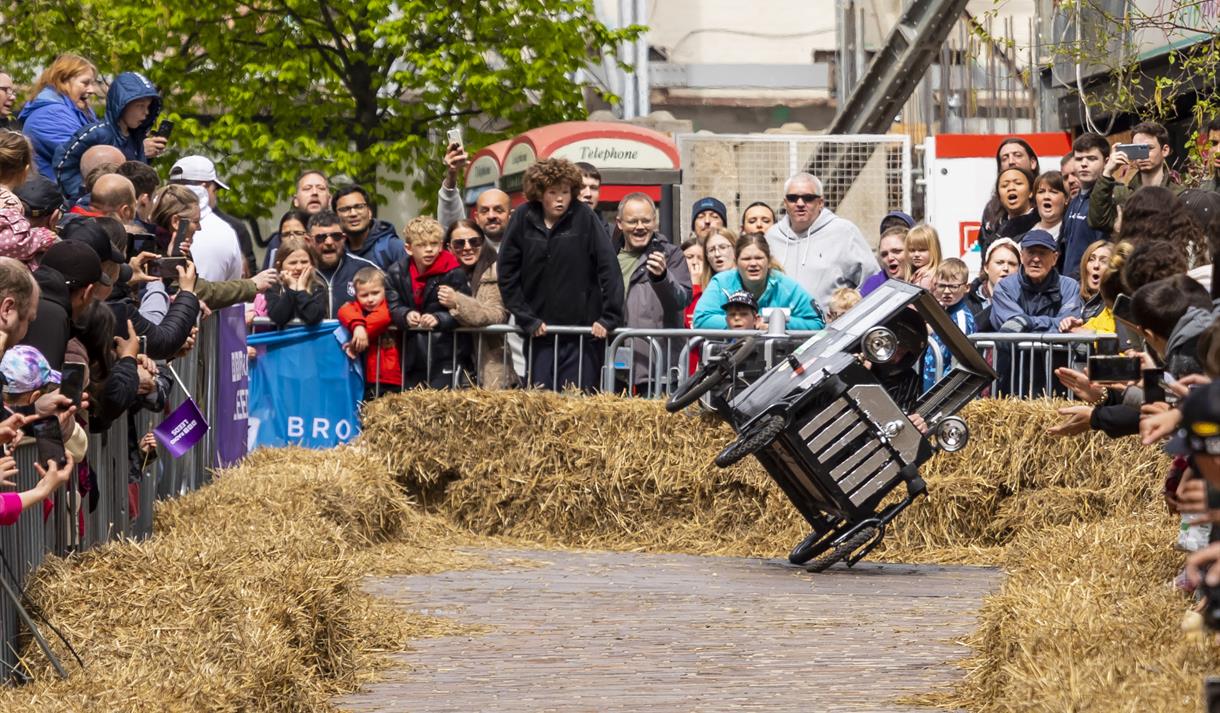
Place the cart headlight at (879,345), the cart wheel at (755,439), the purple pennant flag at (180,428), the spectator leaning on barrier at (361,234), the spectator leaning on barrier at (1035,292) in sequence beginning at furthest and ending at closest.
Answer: the spectator leaning on barrier at (361,234) → the spectator leaning on barrier at (1035,292) → the cart headlight at (879,345) → the cart wheel at (755,439) → the purple pennant flag at (180,428)

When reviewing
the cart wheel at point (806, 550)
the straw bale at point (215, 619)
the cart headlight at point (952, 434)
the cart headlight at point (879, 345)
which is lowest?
the cart wheel at point (806, 550)

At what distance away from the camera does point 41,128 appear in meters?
11.5

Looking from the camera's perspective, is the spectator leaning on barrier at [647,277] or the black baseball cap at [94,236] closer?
the black baseball cap at [94,236]

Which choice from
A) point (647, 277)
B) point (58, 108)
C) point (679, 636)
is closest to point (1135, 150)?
point (647, 277)

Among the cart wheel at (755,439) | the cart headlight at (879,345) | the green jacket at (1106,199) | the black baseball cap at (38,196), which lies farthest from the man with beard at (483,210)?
the black baseball cap at (38,196)

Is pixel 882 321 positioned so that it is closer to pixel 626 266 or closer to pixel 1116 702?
pixel 626 266

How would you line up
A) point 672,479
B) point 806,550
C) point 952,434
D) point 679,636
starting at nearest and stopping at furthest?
1. point 679,636
2. point 952,434
3. point 806,550
4. point 672,479

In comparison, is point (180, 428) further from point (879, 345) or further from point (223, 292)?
point (879, 345)

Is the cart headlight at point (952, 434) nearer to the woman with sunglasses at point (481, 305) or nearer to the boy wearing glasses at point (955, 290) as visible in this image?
the boy wearing glasses at point (955, 290)

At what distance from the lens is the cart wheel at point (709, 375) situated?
11141 millimetres

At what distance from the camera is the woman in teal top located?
43.1 ft

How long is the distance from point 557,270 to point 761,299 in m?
1.33

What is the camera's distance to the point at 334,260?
46.0 ft

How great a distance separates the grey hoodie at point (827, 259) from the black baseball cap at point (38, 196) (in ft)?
21.0
